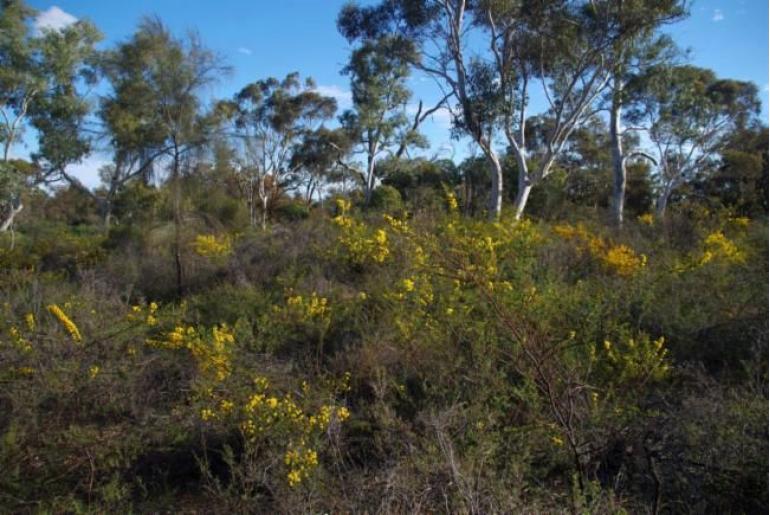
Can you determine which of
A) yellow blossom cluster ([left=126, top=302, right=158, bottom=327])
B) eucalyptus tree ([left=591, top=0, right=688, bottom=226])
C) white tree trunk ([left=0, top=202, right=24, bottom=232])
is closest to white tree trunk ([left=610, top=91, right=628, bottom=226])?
eucalyptus tree ([left=591, top=0, right=688, bottom=226])

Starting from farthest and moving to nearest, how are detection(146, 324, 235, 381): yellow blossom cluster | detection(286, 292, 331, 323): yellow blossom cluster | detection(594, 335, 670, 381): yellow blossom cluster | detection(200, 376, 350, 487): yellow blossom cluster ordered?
1. detection(286, 292, 331, 323): yellow blossom cluster
2. detection(146, 324, 235, 381): yellow blossom cluster
3. detection(594, 335, 670, 381): yellow blossom cluster
4. detection(200, 376, 350, 487): yellow blossom cluster

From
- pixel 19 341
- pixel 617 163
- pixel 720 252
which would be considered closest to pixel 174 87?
pixel 19 341

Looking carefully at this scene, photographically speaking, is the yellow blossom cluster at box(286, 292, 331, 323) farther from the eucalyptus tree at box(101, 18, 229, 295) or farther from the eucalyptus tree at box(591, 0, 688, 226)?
the eucalyptus tree at box(591, 0, 688, 226)

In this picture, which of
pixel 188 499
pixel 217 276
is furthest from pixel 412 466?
pixel 217 276

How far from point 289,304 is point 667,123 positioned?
674 inches

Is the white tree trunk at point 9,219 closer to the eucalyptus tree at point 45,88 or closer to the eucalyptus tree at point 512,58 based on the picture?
the eucalyptus tree at point 45,88

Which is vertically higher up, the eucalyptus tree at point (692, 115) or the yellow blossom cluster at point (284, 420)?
the eucalyptus tree at point (692, 115)

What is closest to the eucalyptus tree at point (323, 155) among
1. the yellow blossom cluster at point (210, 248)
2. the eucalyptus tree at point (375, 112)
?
the eucalyptus tree at point (375, 112)

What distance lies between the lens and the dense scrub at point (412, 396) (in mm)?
2670

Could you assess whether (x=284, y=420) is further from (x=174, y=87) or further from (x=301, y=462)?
(x=174, y=87)

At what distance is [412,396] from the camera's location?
11.8ft

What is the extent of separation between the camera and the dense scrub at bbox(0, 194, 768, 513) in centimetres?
267

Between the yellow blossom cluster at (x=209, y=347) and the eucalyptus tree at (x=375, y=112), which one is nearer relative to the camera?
the yellow blossom cluster at (x=209, y=347)

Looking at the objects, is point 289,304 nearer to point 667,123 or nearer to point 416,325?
point 416,325
